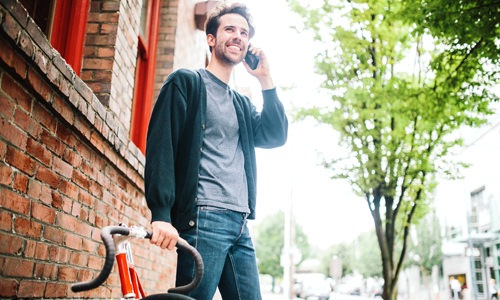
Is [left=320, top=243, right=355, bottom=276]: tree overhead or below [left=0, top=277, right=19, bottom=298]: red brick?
overhead

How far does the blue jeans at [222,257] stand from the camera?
2086mm

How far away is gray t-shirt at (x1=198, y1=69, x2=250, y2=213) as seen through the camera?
2.24m

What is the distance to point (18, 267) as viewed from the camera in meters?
2.30

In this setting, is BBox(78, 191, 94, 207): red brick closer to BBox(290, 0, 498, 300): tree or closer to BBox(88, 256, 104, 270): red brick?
BBox(88, 256, 104, 270): red brick

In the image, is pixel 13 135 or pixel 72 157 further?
pixel 72 157

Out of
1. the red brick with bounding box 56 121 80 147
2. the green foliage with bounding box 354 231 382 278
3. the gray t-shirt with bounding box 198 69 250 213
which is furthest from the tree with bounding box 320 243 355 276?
the gray t-shirt with bounding box 198 69 250 213

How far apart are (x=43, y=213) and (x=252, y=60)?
1408 mm

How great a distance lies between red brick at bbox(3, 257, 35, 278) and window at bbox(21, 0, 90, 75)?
1.82 meters

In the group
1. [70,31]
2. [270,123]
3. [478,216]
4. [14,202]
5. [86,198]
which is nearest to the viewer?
[14,202]

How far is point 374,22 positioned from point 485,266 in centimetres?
2383

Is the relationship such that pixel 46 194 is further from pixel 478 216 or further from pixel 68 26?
pixel 478 216

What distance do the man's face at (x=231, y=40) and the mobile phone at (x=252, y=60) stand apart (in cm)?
12

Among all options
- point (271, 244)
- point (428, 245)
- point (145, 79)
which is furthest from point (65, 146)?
point (271, 244)

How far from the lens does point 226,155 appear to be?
93.9 inches
